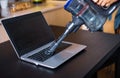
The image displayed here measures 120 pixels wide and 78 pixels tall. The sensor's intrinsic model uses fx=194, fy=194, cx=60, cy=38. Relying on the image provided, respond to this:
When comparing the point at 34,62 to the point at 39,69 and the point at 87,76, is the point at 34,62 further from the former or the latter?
the point at 87,76

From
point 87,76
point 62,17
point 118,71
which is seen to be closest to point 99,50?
point 87,76

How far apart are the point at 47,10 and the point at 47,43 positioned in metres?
0.93

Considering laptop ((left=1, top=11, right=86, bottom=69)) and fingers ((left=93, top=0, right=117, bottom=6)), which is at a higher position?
fingers ((left=93, top=0, right=117, bottom=6))

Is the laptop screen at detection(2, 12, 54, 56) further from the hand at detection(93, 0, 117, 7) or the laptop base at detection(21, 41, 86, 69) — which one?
the hand at detection(93, 0, 117, 7)

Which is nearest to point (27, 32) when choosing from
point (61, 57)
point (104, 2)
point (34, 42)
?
point (34, 42)

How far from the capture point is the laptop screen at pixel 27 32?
90 cm

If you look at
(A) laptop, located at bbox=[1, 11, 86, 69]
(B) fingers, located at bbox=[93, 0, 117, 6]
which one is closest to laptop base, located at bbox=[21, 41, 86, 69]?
(A) laptop, located at bbox=[1, 11, 86, 69]

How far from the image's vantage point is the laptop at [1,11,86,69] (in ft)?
2.90

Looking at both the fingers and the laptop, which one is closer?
the fingers

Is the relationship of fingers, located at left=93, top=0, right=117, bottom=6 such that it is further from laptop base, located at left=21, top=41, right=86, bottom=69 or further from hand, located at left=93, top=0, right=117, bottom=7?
laptop base, located at left=21, top=41, right=86, bottom=69

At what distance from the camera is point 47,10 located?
1935 millimetres

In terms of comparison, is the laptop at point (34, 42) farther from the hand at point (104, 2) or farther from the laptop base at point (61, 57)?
the hand at point (104, 2)

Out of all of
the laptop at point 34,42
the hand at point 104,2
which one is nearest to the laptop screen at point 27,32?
the laptop at point 34,42

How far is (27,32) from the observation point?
98cm
